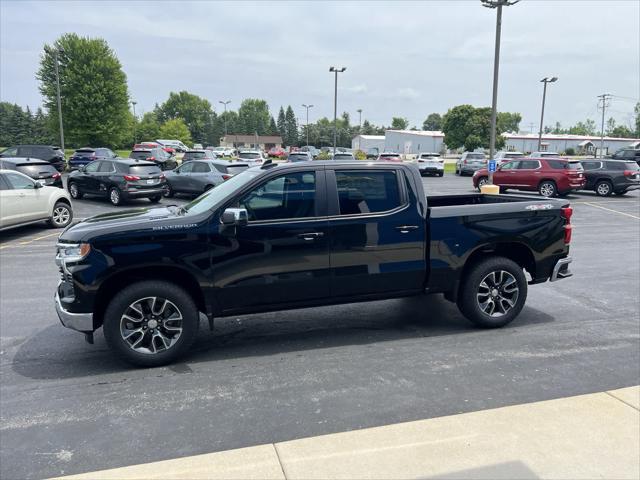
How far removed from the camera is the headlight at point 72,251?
4.52 m

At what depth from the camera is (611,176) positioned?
74.9ft

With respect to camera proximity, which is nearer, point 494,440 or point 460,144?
point 494,440

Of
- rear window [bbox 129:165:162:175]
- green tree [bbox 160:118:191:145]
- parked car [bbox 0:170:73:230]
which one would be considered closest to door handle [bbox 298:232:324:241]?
parked car [bbox 0:170:73:230]

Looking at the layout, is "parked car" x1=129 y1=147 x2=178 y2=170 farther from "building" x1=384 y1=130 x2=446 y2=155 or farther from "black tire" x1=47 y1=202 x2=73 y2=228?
"building" x1=384 y1=130 x2=446 y2=155

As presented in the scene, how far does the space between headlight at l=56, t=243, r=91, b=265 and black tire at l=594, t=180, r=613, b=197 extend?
24085mm

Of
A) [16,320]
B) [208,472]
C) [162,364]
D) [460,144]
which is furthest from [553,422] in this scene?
[460,144]

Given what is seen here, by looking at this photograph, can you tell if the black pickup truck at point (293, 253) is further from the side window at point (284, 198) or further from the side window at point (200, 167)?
the side window at point (200, 167)

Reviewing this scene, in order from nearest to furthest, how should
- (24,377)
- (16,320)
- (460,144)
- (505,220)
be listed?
1. (24,377)
2. (505,220)
3. (16,320)
4. (460,144)

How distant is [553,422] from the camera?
3.63 meters

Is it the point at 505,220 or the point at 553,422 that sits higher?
the point at 505,220

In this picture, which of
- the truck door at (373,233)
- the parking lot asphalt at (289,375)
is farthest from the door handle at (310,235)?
the parking lot asphalt at (289,375)

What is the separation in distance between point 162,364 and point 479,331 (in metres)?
3.42

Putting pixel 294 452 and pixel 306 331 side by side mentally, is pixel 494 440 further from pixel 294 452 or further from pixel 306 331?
Answer: pixel 306 331

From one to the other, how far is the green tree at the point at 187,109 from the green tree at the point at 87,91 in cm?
8218
